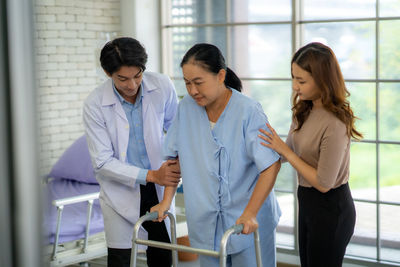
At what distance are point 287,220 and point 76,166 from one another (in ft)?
5.25

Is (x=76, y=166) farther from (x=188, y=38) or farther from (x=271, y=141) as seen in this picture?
(x=271, y=141)

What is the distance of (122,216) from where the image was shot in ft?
7.41

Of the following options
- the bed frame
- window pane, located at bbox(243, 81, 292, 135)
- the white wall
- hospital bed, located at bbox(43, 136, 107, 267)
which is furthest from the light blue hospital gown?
the white wall

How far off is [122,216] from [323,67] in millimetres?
990

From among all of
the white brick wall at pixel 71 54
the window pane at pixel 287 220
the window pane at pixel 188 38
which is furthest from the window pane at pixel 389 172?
the white brick wall at pixel 71 54

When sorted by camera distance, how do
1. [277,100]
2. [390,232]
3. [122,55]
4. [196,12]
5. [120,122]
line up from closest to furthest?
[122,55], [120,122], [390,232], [277,100], [196,12]

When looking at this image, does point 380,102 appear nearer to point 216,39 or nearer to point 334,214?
point 216,39

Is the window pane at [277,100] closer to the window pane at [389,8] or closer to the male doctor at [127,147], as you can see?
the window pane at [389,8]

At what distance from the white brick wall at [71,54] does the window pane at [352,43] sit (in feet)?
5.83

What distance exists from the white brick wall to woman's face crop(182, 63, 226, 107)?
2758mm

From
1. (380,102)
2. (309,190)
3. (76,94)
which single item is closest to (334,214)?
(309,190)

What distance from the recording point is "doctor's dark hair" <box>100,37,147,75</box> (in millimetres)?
2078

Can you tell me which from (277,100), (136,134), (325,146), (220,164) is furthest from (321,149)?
(277,100)

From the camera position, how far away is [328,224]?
6.71 ft
